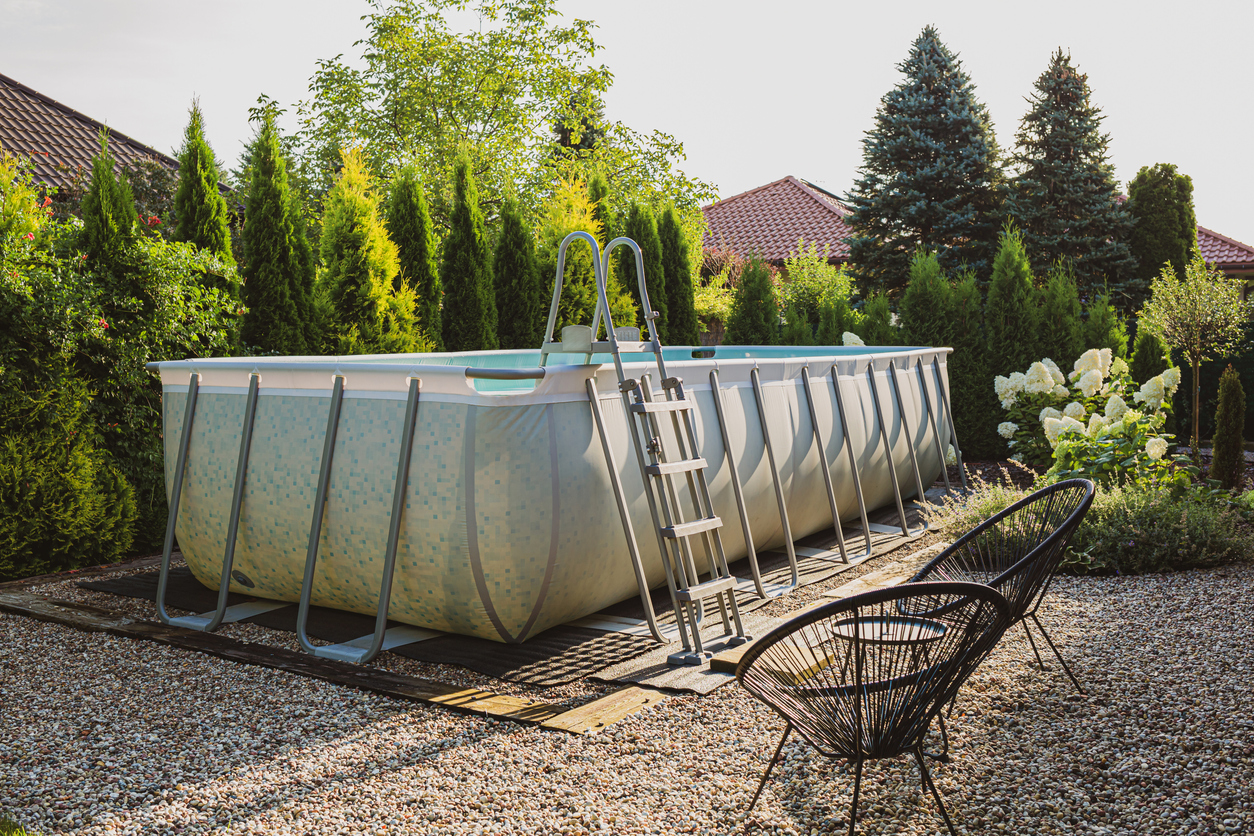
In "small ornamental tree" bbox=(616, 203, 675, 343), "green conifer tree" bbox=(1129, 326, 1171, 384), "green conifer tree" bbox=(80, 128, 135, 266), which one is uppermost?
"small ornamental tree" bbox=(616, 203, 675, 343)

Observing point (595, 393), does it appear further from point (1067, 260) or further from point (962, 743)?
point (1067, 260)

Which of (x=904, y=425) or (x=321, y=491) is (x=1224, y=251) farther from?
(x=321, y=491)

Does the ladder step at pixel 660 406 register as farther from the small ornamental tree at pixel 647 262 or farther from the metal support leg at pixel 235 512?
the small ornamental tree at pixel 647 262

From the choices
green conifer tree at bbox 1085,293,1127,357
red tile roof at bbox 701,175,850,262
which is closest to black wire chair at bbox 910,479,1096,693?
green conifer tree at bbox 1085,293,1127,357

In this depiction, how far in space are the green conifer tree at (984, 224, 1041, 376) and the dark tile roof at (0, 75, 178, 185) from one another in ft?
38.2

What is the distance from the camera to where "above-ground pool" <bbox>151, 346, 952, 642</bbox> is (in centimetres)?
361

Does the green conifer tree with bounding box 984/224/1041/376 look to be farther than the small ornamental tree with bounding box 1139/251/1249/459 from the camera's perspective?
Yes

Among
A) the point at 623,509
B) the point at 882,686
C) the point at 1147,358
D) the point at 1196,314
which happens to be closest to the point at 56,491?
the point at 623,509

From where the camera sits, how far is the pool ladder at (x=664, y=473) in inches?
144

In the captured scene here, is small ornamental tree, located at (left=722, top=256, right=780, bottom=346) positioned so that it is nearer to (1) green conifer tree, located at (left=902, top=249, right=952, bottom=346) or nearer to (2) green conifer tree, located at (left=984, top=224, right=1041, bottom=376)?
(1) green conifer tree, located at (left=902, top=249, right=952, bottom=346)

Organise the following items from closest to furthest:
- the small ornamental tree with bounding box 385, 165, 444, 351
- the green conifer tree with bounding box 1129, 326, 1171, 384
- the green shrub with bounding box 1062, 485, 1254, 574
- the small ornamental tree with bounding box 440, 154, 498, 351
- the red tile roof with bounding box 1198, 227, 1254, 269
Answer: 1. the green shrub with bounding box 1062, 485, 1254, 574
2. the small ornamental tree with bounding box 385, 165, 444, 351
3. the small ornamental tree with bounding box 440, 154, 498, 351
4. the green conifer tree with bounding box 1129, 326, 1171, 384
5. the red tile roof with bounding box 1198, 227, 1254, 269

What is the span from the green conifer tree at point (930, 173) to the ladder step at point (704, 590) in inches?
597

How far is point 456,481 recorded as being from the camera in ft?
11.8

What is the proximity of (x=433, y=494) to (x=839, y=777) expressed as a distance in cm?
190
